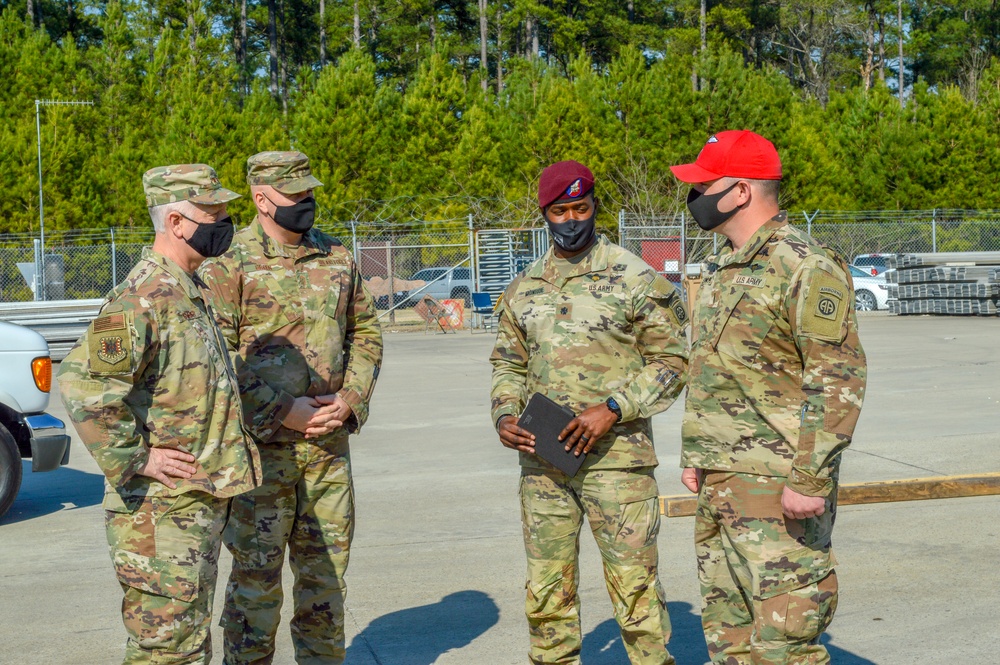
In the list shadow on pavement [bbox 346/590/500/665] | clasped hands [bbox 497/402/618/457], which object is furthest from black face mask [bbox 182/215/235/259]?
shadow on pavement [bbox 346/590/500/665]

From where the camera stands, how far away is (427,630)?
17.7 feet

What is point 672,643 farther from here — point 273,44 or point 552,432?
point 273,44

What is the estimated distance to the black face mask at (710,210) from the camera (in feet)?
12.4

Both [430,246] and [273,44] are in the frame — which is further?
[273,44]

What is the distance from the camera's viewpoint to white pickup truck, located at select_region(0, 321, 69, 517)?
7.64 metres

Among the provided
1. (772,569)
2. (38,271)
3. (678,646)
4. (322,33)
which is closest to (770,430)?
(772,569)

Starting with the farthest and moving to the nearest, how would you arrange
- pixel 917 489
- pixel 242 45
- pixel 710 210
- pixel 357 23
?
pixel 242 45 < pixel 357 23 < pixel 917 489 < pixel 710 210

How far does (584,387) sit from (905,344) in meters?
15.9

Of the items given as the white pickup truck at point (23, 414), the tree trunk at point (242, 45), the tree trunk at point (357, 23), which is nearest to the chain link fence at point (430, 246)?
the white pickup truck at point (23, 414)

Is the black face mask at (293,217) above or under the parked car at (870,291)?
above

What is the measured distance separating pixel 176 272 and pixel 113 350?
14.8 inches

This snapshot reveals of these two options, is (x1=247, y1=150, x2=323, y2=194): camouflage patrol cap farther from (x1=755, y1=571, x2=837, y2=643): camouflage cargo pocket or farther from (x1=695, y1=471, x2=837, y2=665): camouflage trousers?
(x1=755, y1=571, x2=837, y2=643): camouflage cargo pocket

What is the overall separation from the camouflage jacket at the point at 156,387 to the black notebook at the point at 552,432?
103cm

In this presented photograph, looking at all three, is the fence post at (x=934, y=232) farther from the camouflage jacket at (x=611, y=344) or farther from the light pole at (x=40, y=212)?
the camouflage jacket at (x=611, y=344)
